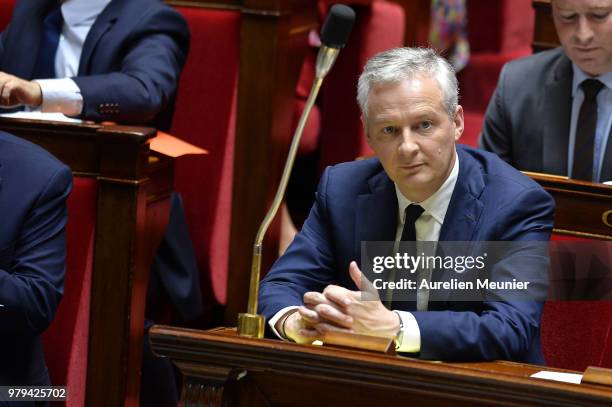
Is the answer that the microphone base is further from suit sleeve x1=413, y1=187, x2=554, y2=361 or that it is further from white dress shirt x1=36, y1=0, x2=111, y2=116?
white dress shirt x1=36, y1=0, x2=111, y2=116

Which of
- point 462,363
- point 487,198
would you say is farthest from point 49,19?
point 462,363

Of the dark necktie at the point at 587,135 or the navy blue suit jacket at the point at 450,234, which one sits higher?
the dark necktie at the point at 587,135

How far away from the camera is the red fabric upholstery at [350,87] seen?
3617mm

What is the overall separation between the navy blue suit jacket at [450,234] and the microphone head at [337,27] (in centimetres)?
35

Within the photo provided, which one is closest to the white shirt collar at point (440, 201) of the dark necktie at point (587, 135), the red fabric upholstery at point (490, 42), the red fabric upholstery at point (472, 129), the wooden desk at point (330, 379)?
the wooden desk at point (330, 379)

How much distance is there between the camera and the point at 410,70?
1781 mm

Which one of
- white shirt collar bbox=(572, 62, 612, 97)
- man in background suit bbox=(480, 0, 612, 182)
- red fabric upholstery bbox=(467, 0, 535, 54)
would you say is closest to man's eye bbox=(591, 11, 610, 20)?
man in background suit bbox=(480, 0, 612, 182)

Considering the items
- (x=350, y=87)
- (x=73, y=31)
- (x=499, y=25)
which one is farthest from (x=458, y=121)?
(x=499, y=25)

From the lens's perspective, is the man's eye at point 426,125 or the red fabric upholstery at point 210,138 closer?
the man's eye at point 426,125

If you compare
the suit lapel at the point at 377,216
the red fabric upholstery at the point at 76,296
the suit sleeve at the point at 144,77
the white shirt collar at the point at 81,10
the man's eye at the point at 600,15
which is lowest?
the red fabric upholstery at the point at 76,296

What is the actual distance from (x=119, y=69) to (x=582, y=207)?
1063 mm

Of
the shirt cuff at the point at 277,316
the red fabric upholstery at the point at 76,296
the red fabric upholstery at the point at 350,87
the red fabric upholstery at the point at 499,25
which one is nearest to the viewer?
the shirt cuff at the point at 277,316

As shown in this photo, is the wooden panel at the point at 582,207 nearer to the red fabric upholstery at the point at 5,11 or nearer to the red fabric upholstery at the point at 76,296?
the red fabric upholstery at the point at 76,296

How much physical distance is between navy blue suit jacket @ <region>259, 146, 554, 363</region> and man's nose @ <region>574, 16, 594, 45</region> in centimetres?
63
